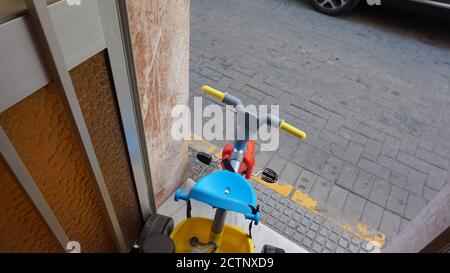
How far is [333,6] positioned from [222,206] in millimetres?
4448

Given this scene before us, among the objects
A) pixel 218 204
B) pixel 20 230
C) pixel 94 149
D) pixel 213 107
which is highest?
pixel 94 149

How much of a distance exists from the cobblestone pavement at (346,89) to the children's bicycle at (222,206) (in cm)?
94

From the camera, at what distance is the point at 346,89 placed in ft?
11.7

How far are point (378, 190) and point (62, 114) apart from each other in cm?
240

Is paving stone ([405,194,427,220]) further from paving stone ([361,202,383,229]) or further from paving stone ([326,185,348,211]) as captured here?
paving stone ([326,185,348,211])

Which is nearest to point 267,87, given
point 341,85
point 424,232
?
point 341,85

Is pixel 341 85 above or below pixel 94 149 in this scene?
below

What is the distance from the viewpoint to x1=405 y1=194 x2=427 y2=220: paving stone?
2404 millimetres

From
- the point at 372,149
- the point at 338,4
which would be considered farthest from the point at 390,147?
the point at 338,4

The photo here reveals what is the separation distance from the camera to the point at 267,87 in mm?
3475

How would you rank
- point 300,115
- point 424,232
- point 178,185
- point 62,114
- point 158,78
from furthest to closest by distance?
1. point 300,115
2. point 178,185
3. point 158,78
4. point 424,232
5. point 62,114

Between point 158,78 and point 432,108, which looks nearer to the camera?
point 158,78

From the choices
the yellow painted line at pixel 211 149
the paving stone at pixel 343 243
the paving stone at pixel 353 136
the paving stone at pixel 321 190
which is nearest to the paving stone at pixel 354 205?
the paving stone at pixel 321 190
